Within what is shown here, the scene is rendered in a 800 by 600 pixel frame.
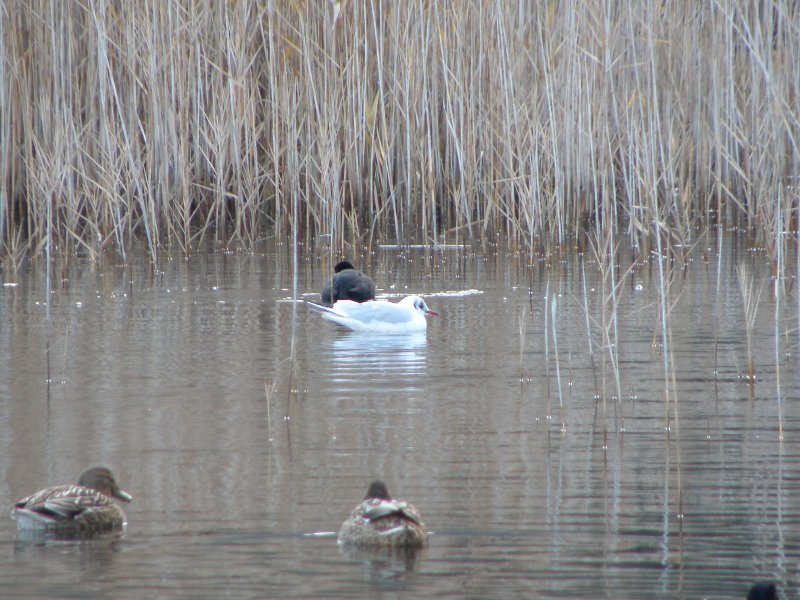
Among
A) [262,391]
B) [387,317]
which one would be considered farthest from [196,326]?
[262,391]

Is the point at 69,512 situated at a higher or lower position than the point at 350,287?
lower

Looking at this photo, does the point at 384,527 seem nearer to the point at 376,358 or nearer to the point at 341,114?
the point at 376,358

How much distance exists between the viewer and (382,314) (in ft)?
27.6

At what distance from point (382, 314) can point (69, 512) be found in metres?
4.54

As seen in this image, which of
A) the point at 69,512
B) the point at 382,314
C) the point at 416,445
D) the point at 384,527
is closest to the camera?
the point at 384,527

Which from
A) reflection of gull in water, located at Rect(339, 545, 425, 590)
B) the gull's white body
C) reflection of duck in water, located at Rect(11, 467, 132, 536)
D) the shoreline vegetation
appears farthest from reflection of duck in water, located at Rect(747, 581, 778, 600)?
the shoreline vegetation

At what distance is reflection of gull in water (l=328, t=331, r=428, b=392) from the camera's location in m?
6.51

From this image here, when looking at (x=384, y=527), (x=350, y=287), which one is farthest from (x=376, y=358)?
(x=384, y=527)

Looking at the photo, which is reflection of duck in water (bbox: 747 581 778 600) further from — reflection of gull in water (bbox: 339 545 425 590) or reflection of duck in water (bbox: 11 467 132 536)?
reflection of duck in water (bbox: 11 467 132 536)

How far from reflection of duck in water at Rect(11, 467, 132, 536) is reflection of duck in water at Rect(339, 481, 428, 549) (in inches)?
26.9

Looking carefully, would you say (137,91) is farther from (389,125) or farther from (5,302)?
(5,302)

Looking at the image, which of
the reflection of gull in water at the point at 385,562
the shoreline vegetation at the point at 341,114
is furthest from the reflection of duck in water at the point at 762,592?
the shoreline vegetation at the point at 341,114

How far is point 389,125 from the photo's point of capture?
457 inches

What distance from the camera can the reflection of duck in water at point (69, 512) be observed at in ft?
12.9
